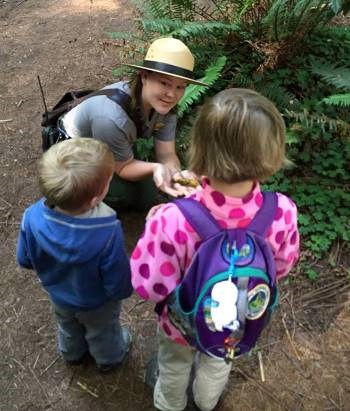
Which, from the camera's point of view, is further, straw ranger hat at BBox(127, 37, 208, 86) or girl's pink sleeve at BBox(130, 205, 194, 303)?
straw ranger hat at BBox(127, 37, 208, 86)

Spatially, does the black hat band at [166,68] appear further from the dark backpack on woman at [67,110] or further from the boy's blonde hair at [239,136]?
the boy's blonde hair at [239,136]

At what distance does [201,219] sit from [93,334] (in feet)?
3.84

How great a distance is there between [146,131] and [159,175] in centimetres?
42

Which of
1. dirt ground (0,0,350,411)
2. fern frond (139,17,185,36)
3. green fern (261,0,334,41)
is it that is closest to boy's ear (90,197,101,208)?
dirt ground (0,0,350,411)

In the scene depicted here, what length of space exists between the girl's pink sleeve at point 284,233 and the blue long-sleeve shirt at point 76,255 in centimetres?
68

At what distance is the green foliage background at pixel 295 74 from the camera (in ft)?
11.2

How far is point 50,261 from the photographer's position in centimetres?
201

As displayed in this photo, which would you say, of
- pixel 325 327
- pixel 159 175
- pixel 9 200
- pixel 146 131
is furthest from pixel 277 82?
pixel 9 200

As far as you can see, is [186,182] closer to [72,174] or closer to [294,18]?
[72,174]

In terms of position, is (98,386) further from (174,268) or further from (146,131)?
(146,131)

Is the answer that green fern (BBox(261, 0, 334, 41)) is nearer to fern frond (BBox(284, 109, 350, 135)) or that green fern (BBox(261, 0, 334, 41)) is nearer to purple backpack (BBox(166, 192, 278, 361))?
fern frond (BBox(284, 109, 350, 135))

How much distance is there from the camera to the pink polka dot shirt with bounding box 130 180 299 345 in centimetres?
156

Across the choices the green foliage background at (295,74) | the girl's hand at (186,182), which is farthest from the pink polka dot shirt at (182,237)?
the green foliage background at (295,74)

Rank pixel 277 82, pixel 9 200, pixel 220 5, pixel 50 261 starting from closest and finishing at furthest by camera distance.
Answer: pixel 50 261 → pixel 9 200 → pixel 277 82 → pixel 220 5
